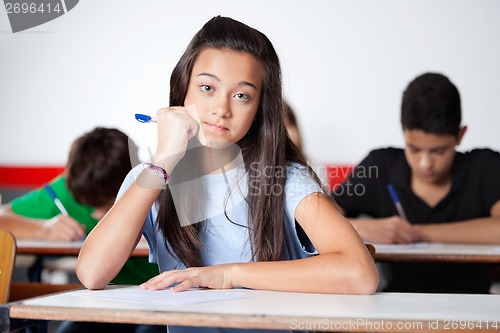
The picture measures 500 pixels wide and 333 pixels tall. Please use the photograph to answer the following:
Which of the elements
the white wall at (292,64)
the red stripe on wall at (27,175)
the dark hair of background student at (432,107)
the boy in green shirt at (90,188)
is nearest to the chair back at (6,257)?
the boy in green shirt at (90,188)

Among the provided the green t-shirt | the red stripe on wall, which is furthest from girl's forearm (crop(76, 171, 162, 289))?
the red stripe on wall

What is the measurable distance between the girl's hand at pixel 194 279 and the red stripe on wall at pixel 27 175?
10.4ft

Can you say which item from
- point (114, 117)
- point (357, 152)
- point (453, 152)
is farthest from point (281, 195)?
point (114, 117)

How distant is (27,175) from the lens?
4.39 meters

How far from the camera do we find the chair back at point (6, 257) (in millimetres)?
1472

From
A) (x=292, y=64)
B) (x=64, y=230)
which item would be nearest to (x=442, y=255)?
(x=64, y=230)

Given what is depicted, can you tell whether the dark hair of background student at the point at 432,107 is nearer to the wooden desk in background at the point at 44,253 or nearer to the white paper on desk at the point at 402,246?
the white paper on desk at the point at 402,246

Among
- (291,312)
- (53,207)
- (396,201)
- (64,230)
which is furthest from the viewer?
(53,207)

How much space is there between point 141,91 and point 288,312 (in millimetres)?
3349

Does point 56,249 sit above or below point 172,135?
below

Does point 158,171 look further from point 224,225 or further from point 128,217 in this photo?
point 224,225

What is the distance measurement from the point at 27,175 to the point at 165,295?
3.37 m

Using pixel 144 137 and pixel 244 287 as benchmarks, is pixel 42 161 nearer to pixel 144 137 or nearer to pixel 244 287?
pixel 144 137

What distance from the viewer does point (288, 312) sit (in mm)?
1075
